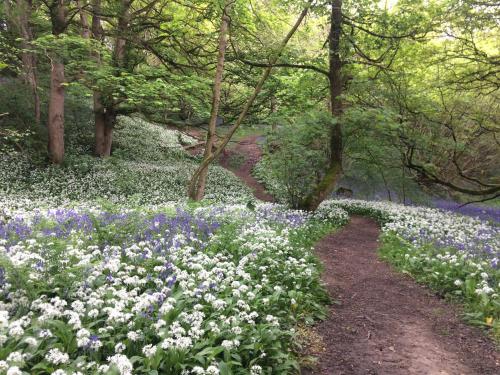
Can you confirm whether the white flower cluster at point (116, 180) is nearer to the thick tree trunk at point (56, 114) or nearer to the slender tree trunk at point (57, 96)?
the thick tree trunk at point (56, 114)

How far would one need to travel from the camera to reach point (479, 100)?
62.8 ft

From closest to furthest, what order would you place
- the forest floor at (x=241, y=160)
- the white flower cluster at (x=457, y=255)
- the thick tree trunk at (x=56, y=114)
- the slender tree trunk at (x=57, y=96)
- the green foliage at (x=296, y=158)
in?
the white flower cluster at (x=457, y=255) → the green foliage at (x=296, y=158) → the slender tree trunk at (x=57, y=96) → the thick tree trunk at (x=56, y=114) → the forest floor at (x=241, y=160)

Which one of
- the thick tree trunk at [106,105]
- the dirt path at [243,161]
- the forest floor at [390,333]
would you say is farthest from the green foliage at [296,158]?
the dirt path at [243,161]

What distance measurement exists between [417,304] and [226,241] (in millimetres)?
3775

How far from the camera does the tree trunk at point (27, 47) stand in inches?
559

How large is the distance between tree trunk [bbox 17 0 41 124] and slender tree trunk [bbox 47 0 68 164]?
817 mm

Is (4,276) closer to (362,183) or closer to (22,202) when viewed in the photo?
(22,202)

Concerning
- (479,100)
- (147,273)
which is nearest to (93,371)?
(147,273)

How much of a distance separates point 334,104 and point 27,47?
45.1 feet

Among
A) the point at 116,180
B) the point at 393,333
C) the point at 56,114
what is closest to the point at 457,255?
the point at 393,333

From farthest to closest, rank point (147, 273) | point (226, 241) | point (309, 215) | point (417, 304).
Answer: point (309, 215) < point (226, 241) < point (417, 304) < point (147, 273)

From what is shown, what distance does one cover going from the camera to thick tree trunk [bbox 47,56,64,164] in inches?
704

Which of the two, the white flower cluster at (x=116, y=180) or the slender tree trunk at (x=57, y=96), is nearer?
the white flower cluster at (x=116, y=180)

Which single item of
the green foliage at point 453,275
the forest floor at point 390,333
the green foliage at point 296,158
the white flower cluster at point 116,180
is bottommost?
the forest floor at point 390,333
